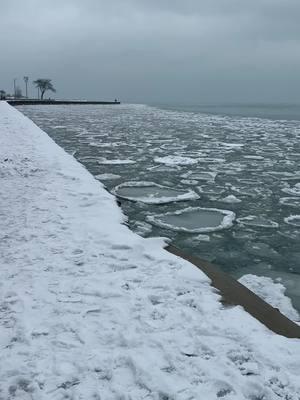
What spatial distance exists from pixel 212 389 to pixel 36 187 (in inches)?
211

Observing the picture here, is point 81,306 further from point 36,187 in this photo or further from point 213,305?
point 36,187

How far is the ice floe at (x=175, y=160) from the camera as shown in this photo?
11016 mm

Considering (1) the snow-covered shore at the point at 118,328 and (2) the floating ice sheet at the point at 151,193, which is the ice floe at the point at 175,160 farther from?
(1) the snow-covered shore at the point at 118,328

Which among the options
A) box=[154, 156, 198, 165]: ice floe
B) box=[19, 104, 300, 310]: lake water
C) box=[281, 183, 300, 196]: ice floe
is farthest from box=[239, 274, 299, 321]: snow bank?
box=[154, 156, 198, 165]: ice floe

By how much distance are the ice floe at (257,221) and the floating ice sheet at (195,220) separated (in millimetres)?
163

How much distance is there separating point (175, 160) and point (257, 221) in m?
5.48

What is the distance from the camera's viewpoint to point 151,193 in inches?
305

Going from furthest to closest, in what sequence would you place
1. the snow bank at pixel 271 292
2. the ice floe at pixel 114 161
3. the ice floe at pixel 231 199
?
1. the ice floe at pixel 114 161
2. the ice floe at pixel 231 199
3. the snow bank at pixel 271 292

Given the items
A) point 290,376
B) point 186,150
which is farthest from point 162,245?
point 186,150

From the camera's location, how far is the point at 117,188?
8.13 m

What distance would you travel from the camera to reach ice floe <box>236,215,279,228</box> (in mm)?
5945

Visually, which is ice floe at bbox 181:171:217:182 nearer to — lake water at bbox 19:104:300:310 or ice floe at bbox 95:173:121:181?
lake water at bbox 19:104:300:310

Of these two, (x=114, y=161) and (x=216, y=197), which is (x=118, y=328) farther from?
(x=114, y=161)

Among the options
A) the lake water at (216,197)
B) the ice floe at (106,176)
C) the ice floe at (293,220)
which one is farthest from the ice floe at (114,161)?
the ice floe at (293,220)
